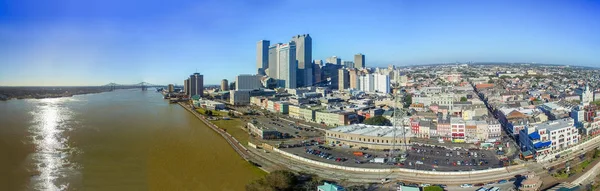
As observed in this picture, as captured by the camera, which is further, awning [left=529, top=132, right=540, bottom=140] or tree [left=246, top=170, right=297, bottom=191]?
awning [left=529, top=132, right=540, bottom=140]

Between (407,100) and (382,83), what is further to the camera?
(382,83)

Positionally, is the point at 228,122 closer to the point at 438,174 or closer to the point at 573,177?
the point at 438,174

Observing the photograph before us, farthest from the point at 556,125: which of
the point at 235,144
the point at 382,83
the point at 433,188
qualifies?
the point at 382,83

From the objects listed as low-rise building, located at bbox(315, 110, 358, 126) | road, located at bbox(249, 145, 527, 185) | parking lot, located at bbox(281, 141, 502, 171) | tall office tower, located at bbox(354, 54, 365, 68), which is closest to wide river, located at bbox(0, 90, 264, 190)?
road, located at bbox(249, 145, 527, 185)

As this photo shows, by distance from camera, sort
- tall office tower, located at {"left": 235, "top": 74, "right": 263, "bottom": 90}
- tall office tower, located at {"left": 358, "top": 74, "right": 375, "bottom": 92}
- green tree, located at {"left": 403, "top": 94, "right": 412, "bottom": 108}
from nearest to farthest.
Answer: green tree, located at {"left": 403, "top": 94, "right": 412, "bottom": 108}, tall office tower, located at {"left": 358, "top": 74, "right": 375, "bottom": 92}, tall office tower, located at {"left": 235, "top": 74, "right": 263, "bottom": 90}

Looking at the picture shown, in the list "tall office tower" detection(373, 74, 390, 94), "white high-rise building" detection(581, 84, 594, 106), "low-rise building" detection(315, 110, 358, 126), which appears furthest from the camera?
"tall office tower" detection(373, 74, 390, 94)

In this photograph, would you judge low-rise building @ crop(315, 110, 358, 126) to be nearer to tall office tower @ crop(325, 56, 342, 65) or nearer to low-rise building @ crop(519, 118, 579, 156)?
low-rise building @ crop(519, 118, 579, 156)

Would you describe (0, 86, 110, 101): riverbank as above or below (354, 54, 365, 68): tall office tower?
below

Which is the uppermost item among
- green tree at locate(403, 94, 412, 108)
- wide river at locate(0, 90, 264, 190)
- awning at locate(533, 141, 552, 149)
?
green tree at locate(403, 94, 412, 108)

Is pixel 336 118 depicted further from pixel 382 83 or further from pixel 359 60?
pixel 359 60
